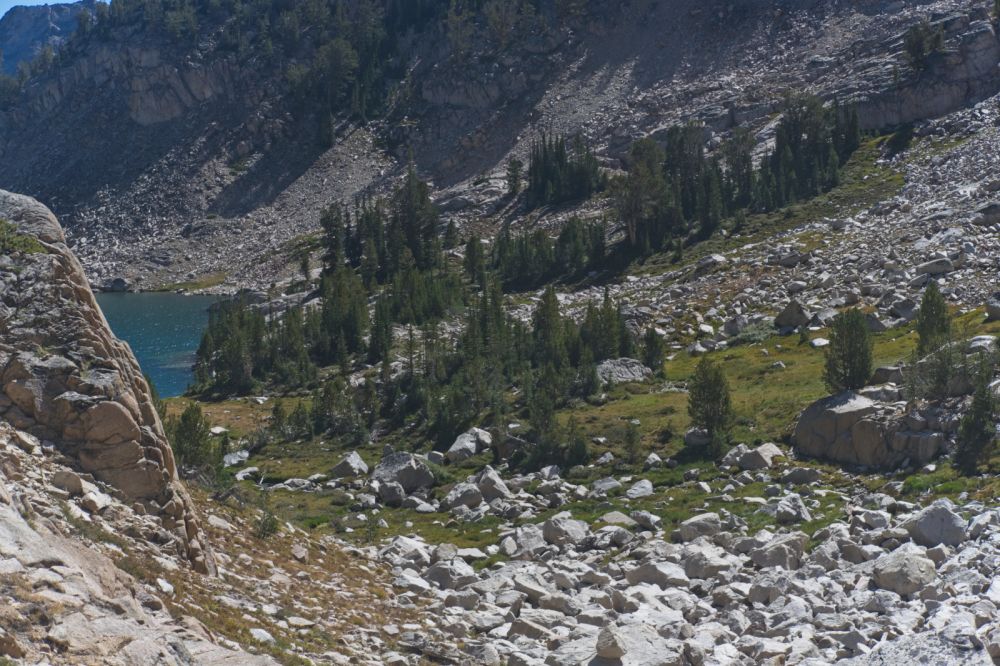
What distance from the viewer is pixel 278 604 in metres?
20.1

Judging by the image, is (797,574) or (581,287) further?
(581,287)

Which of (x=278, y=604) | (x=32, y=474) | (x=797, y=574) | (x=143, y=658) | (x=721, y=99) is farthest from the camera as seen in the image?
(x=721, y=99)

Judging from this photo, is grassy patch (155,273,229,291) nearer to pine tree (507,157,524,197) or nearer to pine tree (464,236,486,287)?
pine tree (507,157,524,197)

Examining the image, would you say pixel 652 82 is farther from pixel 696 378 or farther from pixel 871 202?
pixel 696 378

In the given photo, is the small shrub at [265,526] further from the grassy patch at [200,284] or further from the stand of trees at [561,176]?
the grassy patch at [200,284]

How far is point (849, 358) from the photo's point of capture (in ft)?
141

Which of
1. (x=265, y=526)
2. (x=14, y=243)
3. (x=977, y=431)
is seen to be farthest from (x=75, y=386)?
(x=977, y=431)

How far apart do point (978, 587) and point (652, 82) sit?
441ft

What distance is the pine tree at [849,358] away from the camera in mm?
42500

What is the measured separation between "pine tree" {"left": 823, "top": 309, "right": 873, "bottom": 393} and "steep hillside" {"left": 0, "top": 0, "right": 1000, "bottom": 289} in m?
75.5

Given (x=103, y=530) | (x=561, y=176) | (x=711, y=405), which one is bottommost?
(x=711, y=405)

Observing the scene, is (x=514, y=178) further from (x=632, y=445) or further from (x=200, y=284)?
(x=632, y=445)

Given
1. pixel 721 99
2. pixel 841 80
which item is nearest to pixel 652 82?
pixel 721 99

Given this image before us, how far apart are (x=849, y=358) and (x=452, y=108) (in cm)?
13547
